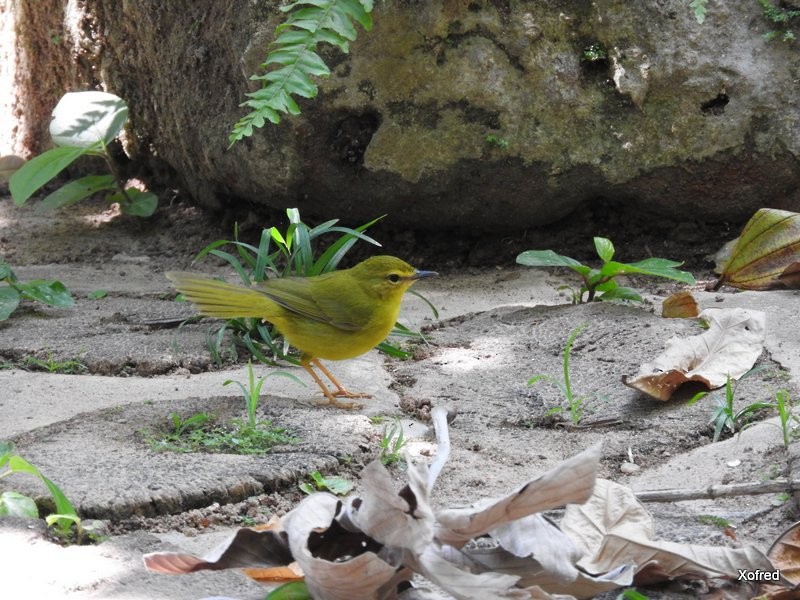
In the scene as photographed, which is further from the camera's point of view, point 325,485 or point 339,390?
point 339,390

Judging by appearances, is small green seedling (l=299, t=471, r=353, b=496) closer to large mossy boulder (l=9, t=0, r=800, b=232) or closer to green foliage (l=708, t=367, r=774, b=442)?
green foliage (l=708, t=367, r=774, b=442)

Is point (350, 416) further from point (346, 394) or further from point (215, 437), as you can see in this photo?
point (215, 437)

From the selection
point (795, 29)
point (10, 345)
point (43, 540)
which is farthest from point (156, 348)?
point (795, 29)

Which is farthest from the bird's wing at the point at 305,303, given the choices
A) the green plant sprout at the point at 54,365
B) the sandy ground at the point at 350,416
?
the green plant sprout at the point at 54,365

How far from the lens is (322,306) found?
4031 millimetres

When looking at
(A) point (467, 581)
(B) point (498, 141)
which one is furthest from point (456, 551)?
(B) point (498, 141)

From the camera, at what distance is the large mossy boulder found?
5.15 meters

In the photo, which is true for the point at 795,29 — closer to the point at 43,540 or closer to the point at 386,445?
the point at 386,445

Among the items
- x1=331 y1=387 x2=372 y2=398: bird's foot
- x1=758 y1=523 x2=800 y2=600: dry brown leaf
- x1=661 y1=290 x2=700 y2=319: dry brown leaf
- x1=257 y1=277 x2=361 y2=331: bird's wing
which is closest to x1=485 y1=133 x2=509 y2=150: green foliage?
x1=661 y1=290 x2=700 y2=319: dry brown leaf

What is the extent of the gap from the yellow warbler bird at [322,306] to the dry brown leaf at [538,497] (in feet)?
5.87

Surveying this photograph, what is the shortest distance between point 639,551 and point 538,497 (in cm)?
35

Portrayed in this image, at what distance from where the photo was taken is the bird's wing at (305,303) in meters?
3.99

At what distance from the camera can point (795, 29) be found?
17.0 feet

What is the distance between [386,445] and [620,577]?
44.8 inches
